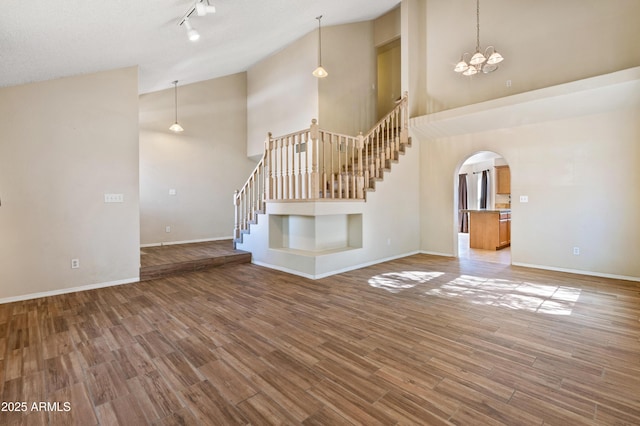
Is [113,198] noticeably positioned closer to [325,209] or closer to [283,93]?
[325,209]

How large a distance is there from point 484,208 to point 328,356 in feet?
34.3

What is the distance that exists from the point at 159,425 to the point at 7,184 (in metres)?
3.92

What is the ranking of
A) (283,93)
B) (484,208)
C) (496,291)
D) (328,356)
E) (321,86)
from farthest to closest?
(484,208) < (283,93) < (321,86) < (496,291) < (328,356)

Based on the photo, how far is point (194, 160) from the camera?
760cm

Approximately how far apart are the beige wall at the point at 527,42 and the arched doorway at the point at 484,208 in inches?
57.6

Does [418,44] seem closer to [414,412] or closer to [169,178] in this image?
[169,178]

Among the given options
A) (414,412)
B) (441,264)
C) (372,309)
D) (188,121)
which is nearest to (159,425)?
(414,412)

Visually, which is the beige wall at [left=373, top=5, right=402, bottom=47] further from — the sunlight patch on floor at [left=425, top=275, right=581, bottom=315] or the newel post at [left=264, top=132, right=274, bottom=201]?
the sunlight patch on floor at [left=425, top=275, right=581, bottom=315]

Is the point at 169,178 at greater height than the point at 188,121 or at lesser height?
lesser

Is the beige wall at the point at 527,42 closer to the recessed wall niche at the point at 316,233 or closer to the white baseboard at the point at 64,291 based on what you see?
the recessed wall niche at the point at 316,233

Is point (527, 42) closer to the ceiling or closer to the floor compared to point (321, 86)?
closer to the ceiling

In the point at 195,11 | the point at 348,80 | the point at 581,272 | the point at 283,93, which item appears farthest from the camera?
the point at 283,93

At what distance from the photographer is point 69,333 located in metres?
2.83

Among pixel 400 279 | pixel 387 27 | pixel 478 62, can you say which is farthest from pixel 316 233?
pixel 387 27
